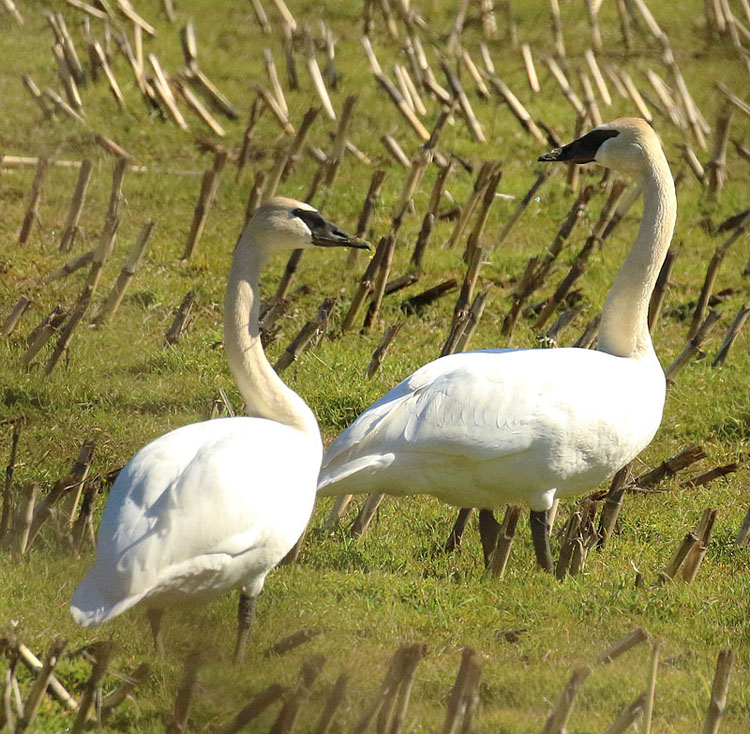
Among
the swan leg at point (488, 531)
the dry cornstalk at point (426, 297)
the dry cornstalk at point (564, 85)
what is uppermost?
the dry cornstalk at point (564, 85)

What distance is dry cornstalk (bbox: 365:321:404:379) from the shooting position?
6.77m

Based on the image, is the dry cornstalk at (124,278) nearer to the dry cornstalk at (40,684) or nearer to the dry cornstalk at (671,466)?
the dry cornstalk at (671,466)

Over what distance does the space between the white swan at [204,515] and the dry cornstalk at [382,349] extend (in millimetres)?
2232

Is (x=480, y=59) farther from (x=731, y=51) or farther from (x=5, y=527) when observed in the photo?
(x=5, y=527)

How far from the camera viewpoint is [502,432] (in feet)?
15.9

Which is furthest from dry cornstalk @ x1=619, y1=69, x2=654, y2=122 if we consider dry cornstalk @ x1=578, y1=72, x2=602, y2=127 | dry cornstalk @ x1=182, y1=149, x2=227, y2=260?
dry cornstalk @ x1=182, y1=149, x2=227, y2=260

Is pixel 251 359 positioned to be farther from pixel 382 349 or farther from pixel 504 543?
pixel 382 349

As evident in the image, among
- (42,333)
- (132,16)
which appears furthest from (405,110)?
(42,333)

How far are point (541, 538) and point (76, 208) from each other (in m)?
4.53

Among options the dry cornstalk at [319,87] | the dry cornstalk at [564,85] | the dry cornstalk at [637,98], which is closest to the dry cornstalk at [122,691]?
the dry cornstalk at [319,87]

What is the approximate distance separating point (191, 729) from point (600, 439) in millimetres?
2113

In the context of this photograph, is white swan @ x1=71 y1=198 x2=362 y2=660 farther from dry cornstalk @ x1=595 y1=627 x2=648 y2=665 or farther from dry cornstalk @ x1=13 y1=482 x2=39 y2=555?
dry cornstalk @ x1=595 y1=627 x2=648 y2=665

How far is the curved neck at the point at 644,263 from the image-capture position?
18.6 feet

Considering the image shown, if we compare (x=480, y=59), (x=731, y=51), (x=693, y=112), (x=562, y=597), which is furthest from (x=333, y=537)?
(x=731, y=51)
